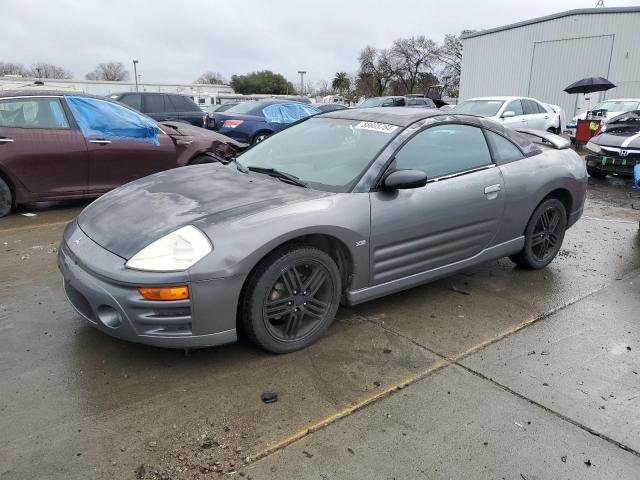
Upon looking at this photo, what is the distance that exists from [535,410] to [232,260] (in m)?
1.75

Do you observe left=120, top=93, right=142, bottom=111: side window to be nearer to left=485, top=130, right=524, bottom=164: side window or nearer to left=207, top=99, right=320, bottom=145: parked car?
left=207, top=99, right=320, bottom=145: parked car

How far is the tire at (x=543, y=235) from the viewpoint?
435cm

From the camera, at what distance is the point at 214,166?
400cm

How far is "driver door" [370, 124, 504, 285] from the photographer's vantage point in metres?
3.30

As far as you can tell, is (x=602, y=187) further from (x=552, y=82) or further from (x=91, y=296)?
(x=552, y=82)

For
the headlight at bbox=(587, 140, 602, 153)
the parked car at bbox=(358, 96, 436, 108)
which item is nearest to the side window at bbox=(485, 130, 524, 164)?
the headlight at bbox=(587, 140, 602, 153)

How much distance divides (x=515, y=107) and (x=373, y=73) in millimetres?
51812

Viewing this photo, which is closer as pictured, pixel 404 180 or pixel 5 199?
pixel 404 180

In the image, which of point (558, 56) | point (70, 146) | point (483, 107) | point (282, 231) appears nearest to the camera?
point (282, 231)

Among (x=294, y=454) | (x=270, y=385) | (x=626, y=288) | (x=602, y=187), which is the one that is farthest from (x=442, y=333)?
(x=602, y=187)

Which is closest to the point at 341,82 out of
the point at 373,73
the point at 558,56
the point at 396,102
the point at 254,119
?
the point at 373,73

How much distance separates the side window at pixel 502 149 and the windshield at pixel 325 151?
1.00 meters

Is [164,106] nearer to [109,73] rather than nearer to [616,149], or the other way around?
[616,149]

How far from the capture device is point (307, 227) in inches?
115
